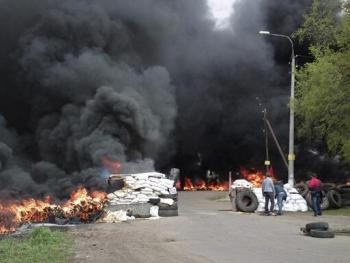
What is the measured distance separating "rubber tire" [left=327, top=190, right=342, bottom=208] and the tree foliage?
98.5 inches

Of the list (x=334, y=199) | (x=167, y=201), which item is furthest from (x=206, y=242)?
(x=334, y=199)

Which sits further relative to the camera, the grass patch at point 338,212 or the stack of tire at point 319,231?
the grass patch at point 338,212

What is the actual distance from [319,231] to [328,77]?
21.0 ft

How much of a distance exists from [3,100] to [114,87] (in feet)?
36.2

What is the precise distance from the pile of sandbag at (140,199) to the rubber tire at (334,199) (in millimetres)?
7798

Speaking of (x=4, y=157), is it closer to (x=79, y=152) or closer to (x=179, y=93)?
(x=79, y=152)

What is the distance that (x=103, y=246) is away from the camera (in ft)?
40.3

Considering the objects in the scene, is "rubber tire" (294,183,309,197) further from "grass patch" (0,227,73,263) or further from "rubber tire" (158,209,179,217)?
"grass patch" (0,227,73,263)

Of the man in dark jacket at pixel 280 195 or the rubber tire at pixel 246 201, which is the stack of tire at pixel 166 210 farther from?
the man in dark jacket at pixel 280 195

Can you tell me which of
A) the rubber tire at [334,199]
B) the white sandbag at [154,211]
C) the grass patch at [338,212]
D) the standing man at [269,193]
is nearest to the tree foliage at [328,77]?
the grass patch at [338,212]

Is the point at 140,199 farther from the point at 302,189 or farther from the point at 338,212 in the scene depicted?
the point at 302,189

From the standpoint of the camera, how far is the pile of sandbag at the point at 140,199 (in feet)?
63.2

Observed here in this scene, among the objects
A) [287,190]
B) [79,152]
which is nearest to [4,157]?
[79,152]

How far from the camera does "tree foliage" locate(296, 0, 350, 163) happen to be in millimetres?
17112
